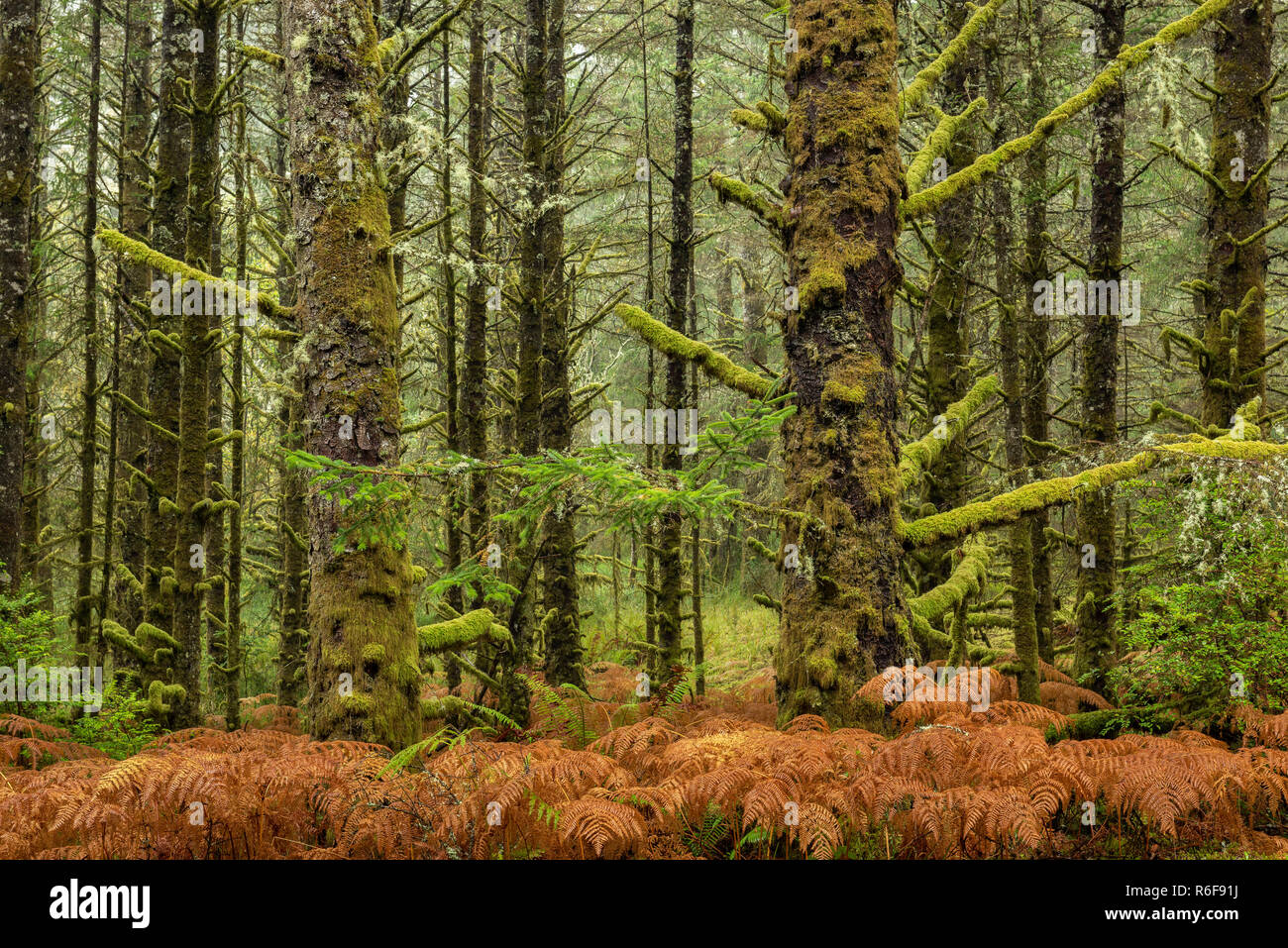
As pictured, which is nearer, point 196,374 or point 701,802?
point 701,802

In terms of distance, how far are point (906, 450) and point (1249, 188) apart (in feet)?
15.8

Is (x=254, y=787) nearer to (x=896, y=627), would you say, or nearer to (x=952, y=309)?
(x=896, y=627)

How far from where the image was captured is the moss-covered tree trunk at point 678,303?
944cm

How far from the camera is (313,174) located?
207 inches

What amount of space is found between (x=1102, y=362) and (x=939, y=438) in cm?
269

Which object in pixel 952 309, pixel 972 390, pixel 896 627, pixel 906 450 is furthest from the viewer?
pixel 952 309

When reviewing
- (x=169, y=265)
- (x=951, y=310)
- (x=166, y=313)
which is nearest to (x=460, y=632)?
(x=169, y=265)

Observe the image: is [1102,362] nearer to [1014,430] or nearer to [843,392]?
[1014,430]

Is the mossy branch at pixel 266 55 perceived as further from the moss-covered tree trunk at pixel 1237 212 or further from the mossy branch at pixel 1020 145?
the moss-covered tree trunk at pixel 1237 212

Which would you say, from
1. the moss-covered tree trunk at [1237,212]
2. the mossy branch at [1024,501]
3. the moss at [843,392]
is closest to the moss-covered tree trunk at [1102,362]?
the moss-covered tree trunk at [1237,212]

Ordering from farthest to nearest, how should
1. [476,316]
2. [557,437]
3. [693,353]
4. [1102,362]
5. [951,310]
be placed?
[476,316] → [557,437] → [951,310] → [1102,362] → [693,353]

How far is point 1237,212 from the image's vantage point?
314 inches

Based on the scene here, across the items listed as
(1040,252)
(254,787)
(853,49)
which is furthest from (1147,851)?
(1040,252)

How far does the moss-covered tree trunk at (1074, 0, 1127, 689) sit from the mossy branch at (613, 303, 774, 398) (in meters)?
3.61
